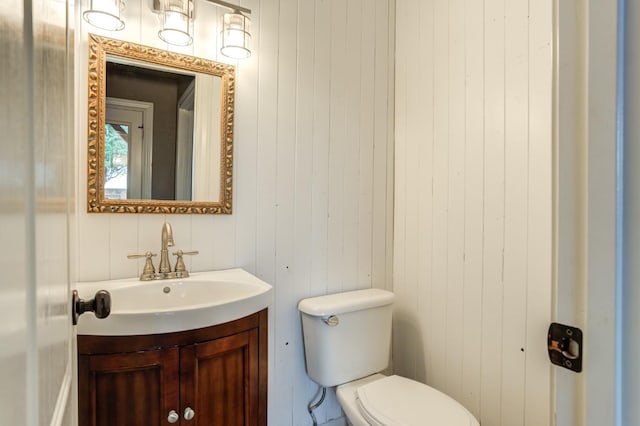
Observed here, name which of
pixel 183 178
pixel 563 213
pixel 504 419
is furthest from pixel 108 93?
pixel 504 419

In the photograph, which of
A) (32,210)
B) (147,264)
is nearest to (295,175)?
(147,264)

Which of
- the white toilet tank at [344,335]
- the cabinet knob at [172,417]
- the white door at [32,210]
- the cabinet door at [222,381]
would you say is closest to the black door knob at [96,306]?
Result: the white door at [32,210]

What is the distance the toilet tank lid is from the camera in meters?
1.52

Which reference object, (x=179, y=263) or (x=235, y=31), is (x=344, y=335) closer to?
(x=179, y=263)

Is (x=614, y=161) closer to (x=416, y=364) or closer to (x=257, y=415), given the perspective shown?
(x=257, y=415)

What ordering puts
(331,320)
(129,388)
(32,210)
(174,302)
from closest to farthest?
(32,210)
(129,388)
(174,302)
(331,320)

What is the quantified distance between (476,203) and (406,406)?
2.94 ft

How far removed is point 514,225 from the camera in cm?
138

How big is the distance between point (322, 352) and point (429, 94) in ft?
4.49

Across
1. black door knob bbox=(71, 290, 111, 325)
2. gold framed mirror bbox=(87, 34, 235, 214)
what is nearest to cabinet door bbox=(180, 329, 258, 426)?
black door knob bbox=(71, 290, 111, 325)

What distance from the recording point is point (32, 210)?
0.38 meters

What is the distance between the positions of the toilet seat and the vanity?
1.33ft

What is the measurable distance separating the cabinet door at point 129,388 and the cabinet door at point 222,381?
0.04 meters

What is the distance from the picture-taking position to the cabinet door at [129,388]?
91 centimetres
